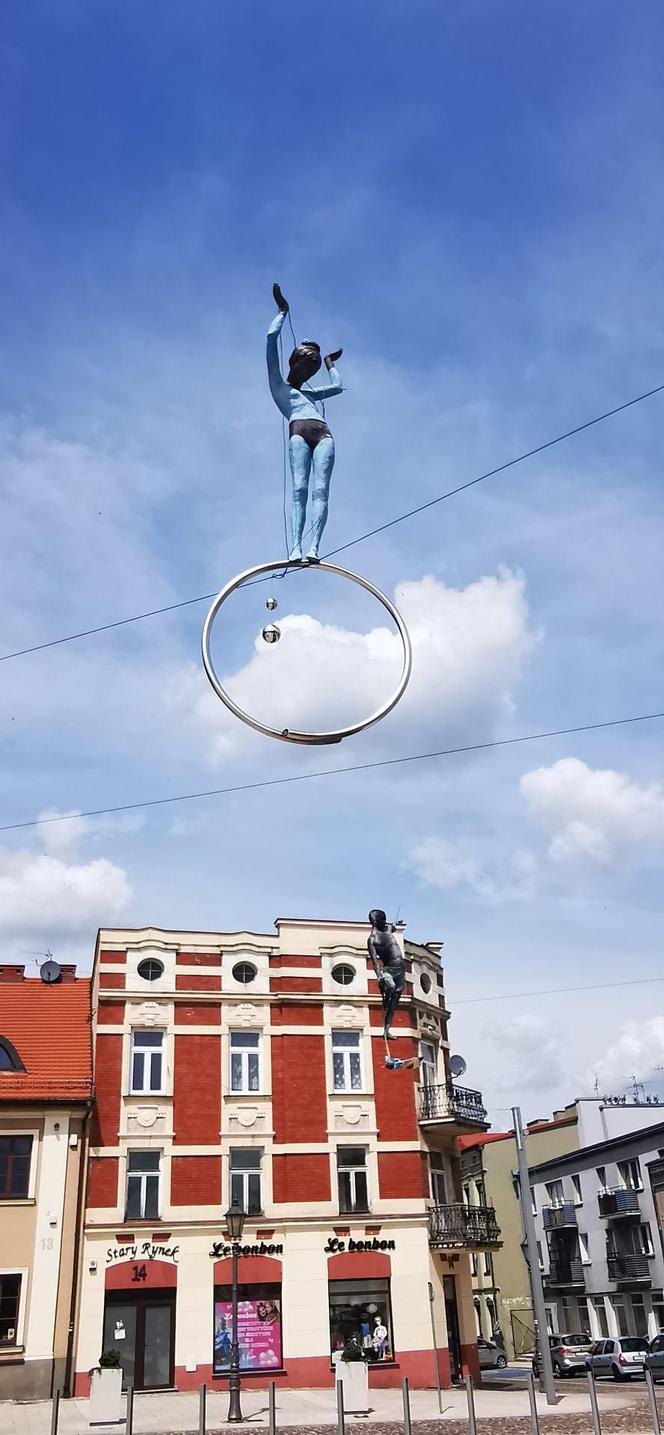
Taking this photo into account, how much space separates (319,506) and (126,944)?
2994 cm

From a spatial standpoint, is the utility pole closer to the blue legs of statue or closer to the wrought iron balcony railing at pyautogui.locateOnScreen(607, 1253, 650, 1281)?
the blue legs of statue

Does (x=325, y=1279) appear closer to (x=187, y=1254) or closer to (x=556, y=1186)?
(x=187, y=1254)

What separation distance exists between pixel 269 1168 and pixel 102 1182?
553 cm

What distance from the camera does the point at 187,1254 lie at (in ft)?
114

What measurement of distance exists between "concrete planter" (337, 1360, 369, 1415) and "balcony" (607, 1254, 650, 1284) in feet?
129

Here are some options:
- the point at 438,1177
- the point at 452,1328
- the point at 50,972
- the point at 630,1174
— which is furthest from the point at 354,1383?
the point at 630,1174

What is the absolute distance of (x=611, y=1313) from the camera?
208ft

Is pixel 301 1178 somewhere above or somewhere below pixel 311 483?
below

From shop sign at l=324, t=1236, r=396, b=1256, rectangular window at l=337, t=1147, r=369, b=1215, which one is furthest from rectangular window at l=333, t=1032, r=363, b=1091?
shop sign at l=324, t=1236, r=396, b=1256

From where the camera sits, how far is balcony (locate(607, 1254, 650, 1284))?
59.9m

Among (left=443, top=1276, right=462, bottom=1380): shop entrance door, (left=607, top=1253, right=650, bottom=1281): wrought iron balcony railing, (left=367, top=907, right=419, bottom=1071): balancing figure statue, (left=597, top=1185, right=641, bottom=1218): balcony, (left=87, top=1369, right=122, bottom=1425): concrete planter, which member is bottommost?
(left=87, top=1369, right=122, bottom=1425): concrete planter

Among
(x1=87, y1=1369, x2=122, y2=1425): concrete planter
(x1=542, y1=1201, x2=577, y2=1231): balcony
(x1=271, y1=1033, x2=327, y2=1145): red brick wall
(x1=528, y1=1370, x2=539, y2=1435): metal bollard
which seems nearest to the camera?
(x1=528, y1=1370, x2=539, y2=1435): metal bollard

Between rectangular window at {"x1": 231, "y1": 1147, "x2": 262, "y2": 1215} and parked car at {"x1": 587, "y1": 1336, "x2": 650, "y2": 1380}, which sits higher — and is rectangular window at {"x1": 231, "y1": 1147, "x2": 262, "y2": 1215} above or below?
above

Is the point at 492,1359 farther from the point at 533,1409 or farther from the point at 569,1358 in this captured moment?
the point at 533,1409
